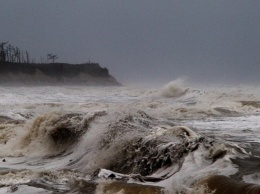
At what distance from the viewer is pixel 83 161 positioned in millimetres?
7344

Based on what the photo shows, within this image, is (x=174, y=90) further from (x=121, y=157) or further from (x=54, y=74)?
(x=54, y=74)

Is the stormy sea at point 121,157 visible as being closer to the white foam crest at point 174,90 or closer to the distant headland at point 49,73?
the white foam crest at point 174,90

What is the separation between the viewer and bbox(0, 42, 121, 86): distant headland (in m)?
81.6

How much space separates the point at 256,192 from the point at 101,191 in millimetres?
1936

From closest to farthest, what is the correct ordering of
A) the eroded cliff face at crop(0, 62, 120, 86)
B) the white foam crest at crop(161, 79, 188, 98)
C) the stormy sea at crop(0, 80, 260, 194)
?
the stormy sea at crop(0, 80, 260, 194)
the white foam crest at crop(161, 79, 188, 98)
the eroded cliff face at crop(0, 62, 120, 86)

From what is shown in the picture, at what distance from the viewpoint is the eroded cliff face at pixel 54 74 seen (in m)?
81.3

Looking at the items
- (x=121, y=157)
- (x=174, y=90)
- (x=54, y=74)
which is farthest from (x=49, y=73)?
(x=121, y=157)

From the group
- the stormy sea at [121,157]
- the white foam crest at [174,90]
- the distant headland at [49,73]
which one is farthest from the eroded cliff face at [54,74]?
the stormy sea at [121,157]

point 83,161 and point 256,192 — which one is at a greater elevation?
point 256,192

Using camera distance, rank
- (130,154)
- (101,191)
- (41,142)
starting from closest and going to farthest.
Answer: (101,191)
(130,154)
(41,142)

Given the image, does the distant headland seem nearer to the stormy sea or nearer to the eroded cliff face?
the eroded cliff face

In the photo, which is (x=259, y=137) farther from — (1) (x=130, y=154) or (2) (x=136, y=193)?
(2) (x=136, y=193)

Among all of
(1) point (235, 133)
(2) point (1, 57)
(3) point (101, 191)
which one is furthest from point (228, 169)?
(2) point (1, 57)

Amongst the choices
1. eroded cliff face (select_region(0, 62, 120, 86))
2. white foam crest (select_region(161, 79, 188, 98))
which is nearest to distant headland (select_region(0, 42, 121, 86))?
eroded cliff face (select_region(0, 62, 120, 86))
